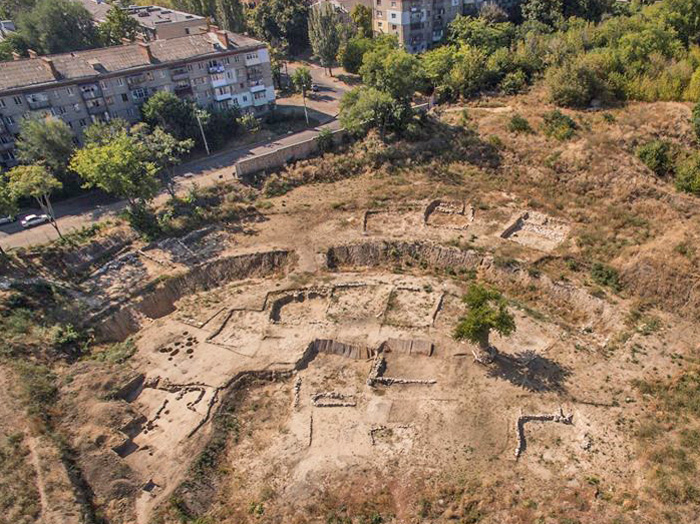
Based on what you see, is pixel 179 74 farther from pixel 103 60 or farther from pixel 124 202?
pixel 124 202

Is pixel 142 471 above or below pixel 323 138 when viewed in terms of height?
below

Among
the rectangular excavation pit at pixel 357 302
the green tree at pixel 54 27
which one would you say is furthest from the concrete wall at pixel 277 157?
the green tree at pixel 54 27

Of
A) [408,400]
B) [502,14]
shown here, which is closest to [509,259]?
[408,400]

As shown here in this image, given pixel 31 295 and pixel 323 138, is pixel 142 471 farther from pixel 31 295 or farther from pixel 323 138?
pixel 323 138

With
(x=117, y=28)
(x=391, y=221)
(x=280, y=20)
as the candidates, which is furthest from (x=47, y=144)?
(x=280, y=20)

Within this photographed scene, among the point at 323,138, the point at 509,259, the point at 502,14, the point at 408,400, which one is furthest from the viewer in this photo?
the point at 502,14

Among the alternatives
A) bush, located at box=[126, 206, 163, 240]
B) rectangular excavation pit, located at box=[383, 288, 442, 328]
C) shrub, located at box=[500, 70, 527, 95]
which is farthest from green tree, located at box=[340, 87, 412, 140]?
rectangular excavation pit, located at box=[383, 288, 442, 328]

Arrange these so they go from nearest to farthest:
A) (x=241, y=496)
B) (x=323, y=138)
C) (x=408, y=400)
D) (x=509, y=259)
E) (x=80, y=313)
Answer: (x=241, y=496) < (x=408, y=400) < (x=80, y=313) < (x=509, y=259) < (x=323, y=138)
